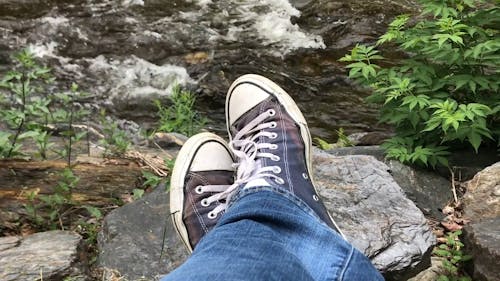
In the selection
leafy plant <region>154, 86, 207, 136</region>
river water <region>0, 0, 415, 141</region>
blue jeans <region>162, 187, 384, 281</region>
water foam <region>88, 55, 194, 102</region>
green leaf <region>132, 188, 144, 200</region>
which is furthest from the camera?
water foam <region>88, 55, 194, 102</region>

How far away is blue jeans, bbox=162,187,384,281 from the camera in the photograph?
1378 millimetres

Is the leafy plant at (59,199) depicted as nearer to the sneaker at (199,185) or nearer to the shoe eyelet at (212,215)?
the sneaker at (199,185)

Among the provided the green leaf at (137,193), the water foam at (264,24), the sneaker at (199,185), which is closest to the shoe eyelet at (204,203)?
the sneaker at (199,185)

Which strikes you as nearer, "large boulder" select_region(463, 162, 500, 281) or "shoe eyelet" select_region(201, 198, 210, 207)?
"large boulder" select_region(463, 162, 500, 281)

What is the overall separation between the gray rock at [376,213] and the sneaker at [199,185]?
0.47 metres

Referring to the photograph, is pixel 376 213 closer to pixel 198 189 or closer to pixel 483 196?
pixel 483 196

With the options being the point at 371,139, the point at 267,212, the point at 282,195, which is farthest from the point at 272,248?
the point at 371,139

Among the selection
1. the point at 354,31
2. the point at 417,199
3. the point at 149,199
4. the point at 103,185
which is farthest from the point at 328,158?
the point at 354,31

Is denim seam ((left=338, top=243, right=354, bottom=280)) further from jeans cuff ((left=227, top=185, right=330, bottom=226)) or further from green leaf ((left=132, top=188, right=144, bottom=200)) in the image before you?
green leaf ((left=132, top=188, right=144, bottom=200))

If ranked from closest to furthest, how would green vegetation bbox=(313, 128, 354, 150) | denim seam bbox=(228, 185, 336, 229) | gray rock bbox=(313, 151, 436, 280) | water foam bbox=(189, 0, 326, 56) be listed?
denim seam bbox=(228, 185, 336, 229) → gray rock bbox=(313, 151, 436, 280) → green vegetation bbox=(313, 128, 354, 150) → water foam bbox=(189, 0, 326, 56)

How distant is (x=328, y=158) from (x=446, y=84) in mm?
707

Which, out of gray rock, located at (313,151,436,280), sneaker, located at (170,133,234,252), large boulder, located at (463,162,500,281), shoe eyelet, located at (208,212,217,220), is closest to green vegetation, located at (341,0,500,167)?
large boulder, located at (463,162,500,281)

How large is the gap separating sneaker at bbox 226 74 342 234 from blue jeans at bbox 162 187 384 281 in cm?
19

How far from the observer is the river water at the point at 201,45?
4925mm
